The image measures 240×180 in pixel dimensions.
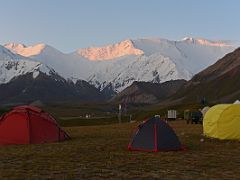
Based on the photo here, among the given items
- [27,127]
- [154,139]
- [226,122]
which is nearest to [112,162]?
[154,139]

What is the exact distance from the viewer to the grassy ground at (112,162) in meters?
18.0

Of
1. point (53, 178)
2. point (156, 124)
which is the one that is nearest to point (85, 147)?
point (156, 124)

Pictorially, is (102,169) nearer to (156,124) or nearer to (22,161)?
(22,161)

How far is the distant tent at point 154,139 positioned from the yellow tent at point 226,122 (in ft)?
23.8

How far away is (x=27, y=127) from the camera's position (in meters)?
30.8

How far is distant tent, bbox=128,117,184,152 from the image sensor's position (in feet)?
84.7

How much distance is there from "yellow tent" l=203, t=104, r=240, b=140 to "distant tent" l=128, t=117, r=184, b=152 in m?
7.26

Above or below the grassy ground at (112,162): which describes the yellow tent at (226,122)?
above

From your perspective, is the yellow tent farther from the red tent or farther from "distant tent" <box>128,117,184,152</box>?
the red tent

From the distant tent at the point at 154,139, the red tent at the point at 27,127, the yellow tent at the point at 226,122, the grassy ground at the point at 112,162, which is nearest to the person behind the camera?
the grassy ground at the point at 112,162

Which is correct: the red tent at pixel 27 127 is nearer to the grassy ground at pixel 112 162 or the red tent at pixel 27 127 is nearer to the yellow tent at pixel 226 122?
the grassy ground at pixel 112 162

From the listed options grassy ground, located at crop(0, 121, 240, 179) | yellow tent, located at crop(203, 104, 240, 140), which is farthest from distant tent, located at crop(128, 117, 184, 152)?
yellow tent, located at crop(203, 104, 240, 140)

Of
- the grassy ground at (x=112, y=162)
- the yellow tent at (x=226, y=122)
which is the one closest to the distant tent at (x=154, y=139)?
the grassy ground at (x=112, y=162)

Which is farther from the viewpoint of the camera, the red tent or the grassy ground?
the red tent
